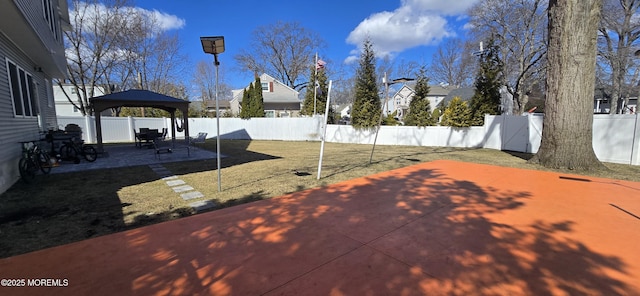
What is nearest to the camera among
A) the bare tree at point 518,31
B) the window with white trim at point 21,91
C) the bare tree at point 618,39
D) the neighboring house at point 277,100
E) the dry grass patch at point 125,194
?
the dry grass patch at point 125,194

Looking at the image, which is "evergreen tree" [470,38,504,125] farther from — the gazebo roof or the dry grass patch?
the gazebo roof

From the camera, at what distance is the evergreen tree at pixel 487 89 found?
1245cm

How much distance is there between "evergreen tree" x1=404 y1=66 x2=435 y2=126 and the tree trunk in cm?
676

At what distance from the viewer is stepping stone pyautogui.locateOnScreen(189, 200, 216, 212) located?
13.1 feet

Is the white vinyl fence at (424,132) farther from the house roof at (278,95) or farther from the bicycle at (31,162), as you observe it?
the bicycle at (31,162)

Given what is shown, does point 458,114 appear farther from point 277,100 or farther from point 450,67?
point 450,67

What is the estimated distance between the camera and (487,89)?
12.5 m

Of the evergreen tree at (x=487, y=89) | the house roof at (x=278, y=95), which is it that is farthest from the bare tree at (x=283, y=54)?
the evergreen tree at (x=487, y=89)

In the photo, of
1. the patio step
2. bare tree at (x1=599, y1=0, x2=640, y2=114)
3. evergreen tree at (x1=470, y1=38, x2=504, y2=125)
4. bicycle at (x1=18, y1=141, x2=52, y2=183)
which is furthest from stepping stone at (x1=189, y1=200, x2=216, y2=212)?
bare tree at (x1=599, y1=0, x2=640, y2=114)

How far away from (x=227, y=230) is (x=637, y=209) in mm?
5828

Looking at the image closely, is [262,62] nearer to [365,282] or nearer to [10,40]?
[10,40]

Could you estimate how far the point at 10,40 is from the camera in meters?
6.07

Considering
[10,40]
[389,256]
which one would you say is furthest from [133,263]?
[10,40]

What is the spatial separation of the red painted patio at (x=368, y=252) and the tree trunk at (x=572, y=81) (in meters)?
2.88
